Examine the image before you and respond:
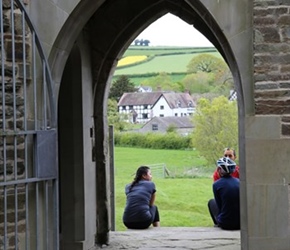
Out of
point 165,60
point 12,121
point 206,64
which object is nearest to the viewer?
point 12,121

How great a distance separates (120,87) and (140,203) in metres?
17.6

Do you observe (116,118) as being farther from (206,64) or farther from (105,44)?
(105,44)

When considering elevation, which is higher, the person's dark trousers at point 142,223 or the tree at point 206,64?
the tree at point 206,64

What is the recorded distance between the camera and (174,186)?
20.3 meters

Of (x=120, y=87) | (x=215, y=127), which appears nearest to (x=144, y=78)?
(x=120, y=87)

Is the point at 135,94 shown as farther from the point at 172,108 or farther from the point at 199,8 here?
the point at 199,8

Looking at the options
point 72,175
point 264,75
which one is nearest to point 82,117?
point 72,175

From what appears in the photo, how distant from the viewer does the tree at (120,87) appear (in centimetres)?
2577

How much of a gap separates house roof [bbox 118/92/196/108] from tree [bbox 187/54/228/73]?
2493 mm

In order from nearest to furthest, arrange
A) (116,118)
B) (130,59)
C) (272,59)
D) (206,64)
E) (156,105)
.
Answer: (272,59)
(116,118)
(156,105)
(206,64)
(130,59)

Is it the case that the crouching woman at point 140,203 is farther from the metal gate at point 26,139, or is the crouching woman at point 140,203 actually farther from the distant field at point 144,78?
the distant field at point 144,78

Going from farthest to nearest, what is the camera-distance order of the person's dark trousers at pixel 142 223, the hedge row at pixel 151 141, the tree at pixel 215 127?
the hedge row at pixel 151 141, the tree at pixel 215 127, the person's dark trousers at pixel 142 223

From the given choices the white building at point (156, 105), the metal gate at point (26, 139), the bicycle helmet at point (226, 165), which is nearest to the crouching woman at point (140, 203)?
the bicycle helmet at point (226, 165)

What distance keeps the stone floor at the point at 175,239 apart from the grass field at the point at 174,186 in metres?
6.82
